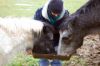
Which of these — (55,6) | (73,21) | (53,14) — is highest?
(55,6)

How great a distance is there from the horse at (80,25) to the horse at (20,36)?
1.16 metres

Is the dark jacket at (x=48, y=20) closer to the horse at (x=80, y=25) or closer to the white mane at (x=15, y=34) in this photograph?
the white mane at (x=15, y=34)

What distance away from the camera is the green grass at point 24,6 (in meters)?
10.5

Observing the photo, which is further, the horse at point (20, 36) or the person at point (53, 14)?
the person at point (53, 14)

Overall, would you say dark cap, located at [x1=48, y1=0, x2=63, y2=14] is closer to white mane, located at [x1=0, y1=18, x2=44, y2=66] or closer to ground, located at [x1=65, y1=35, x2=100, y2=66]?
white mane, located at [x1=0, y1=18, x2=44, y2=66]

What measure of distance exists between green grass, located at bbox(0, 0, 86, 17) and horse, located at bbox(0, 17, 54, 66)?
16.2ft

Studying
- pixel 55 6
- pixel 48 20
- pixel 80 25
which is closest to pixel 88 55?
pixel 80 25

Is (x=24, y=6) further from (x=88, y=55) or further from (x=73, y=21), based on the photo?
(x=73, y=21)

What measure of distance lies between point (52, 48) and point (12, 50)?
0.76 meters

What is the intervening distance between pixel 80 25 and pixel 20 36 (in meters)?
1.84

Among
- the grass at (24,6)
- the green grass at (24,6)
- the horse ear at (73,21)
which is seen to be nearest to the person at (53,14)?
the horse ear at (73,21)

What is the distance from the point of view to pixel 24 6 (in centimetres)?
1152

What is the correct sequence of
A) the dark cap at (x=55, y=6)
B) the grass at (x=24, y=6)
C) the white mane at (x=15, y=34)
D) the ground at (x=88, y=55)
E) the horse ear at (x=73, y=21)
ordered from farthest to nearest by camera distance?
the grass at (x=24, y=6)
the ground at (x=88, y=55)
the horse ear at (x=73, y=21)
the dark cap at (x=55, y=6)
the white mane at (x=15, y=34)

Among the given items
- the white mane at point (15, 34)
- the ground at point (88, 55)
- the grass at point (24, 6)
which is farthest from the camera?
the grass at point (24, 6)
